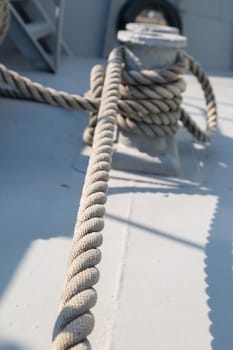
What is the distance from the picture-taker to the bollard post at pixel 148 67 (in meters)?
2.04

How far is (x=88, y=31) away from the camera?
173 inches

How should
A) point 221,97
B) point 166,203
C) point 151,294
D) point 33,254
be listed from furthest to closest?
point 221,97 < point 166,203 < point 33,254 < point 151,294

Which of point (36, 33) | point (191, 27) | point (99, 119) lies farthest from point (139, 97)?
point (191, 27)

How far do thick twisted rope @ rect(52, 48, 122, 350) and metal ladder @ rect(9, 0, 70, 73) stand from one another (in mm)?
1849

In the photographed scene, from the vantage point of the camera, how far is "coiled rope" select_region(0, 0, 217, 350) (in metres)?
0.88

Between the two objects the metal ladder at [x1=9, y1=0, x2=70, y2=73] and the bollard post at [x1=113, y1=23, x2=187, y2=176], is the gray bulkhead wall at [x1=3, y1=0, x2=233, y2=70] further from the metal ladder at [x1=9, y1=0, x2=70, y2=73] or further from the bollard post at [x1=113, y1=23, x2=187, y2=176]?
the bollard post at [x1=113, y1=23, x2=187, y2=176]

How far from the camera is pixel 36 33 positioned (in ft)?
11.0

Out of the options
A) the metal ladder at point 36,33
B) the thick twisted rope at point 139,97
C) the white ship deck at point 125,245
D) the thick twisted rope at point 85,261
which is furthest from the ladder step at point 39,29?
the thick twisted rope at point 85,261

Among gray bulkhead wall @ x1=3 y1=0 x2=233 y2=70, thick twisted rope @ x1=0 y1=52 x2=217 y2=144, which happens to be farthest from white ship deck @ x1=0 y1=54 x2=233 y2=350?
gray bulkhead wall @ x1=3 y1=0 x2=233 y2=70

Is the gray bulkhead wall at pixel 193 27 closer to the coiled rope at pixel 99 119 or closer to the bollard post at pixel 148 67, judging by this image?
the coiled rope at pixel 99 119

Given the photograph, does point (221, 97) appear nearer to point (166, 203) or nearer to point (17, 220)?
point (166, 203)

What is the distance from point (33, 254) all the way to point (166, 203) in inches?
21.5

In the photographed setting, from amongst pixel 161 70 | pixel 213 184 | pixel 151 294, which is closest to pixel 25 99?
pixel 161 70

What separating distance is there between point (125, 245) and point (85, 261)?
0.58m
